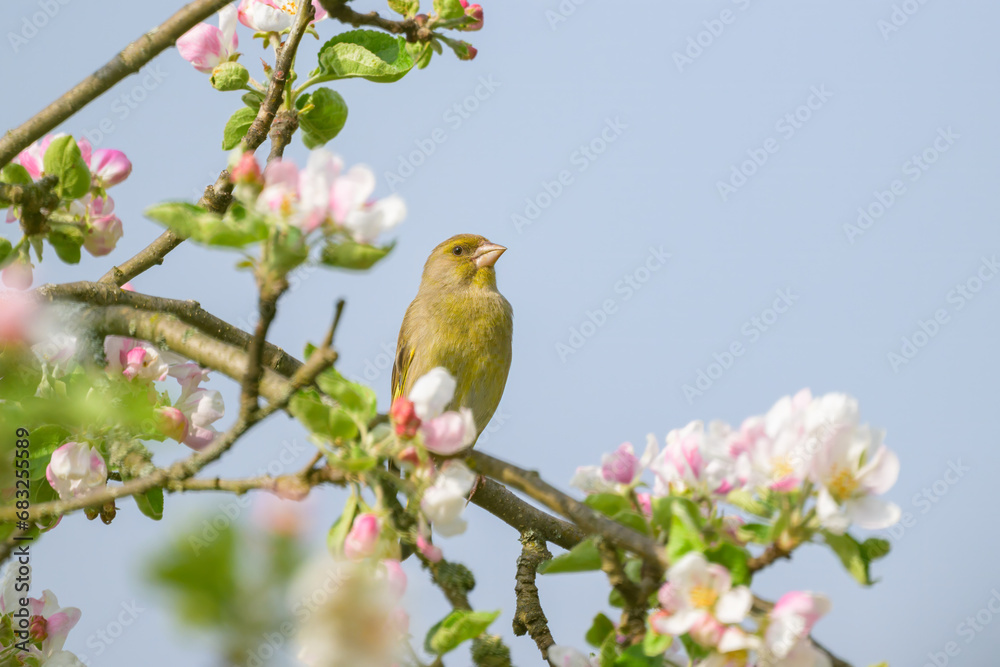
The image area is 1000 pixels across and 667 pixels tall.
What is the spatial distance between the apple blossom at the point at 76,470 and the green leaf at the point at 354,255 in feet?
3.99

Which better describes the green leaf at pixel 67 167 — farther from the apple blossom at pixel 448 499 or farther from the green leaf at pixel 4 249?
the apple blossom at pixel 448 499

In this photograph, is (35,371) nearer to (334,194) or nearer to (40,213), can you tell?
(40,213)

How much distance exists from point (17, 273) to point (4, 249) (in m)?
0.06

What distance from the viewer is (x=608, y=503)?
178 cm

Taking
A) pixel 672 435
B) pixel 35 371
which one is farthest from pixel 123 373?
pixel 672 435

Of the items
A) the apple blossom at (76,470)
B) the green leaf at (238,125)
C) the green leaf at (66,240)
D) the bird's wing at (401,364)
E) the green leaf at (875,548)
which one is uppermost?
the bird's wing at (401,364)

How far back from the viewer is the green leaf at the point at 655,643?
157 cm

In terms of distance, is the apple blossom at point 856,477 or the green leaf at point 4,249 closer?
the apple blossom at point 856,477

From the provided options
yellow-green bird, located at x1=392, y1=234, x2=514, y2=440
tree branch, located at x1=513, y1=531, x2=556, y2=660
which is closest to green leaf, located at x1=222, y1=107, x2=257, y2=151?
tree branch, located at x1=513, y1=531, x2=556, y2=660

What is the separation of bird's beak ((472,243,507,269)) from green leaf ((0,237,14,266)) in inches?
154

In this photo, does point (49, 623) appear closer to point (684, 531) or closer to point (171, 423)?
point (171, 423)

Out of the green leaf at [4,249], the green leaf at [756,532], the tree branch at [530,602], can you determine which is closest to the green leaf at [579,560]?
the green leaf at [756,532]

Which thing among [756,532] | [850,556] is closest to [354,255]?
[756,532]

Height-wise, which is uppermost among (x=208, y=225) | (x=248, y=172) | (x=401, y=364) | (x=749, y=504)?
(x=401, y=364)
